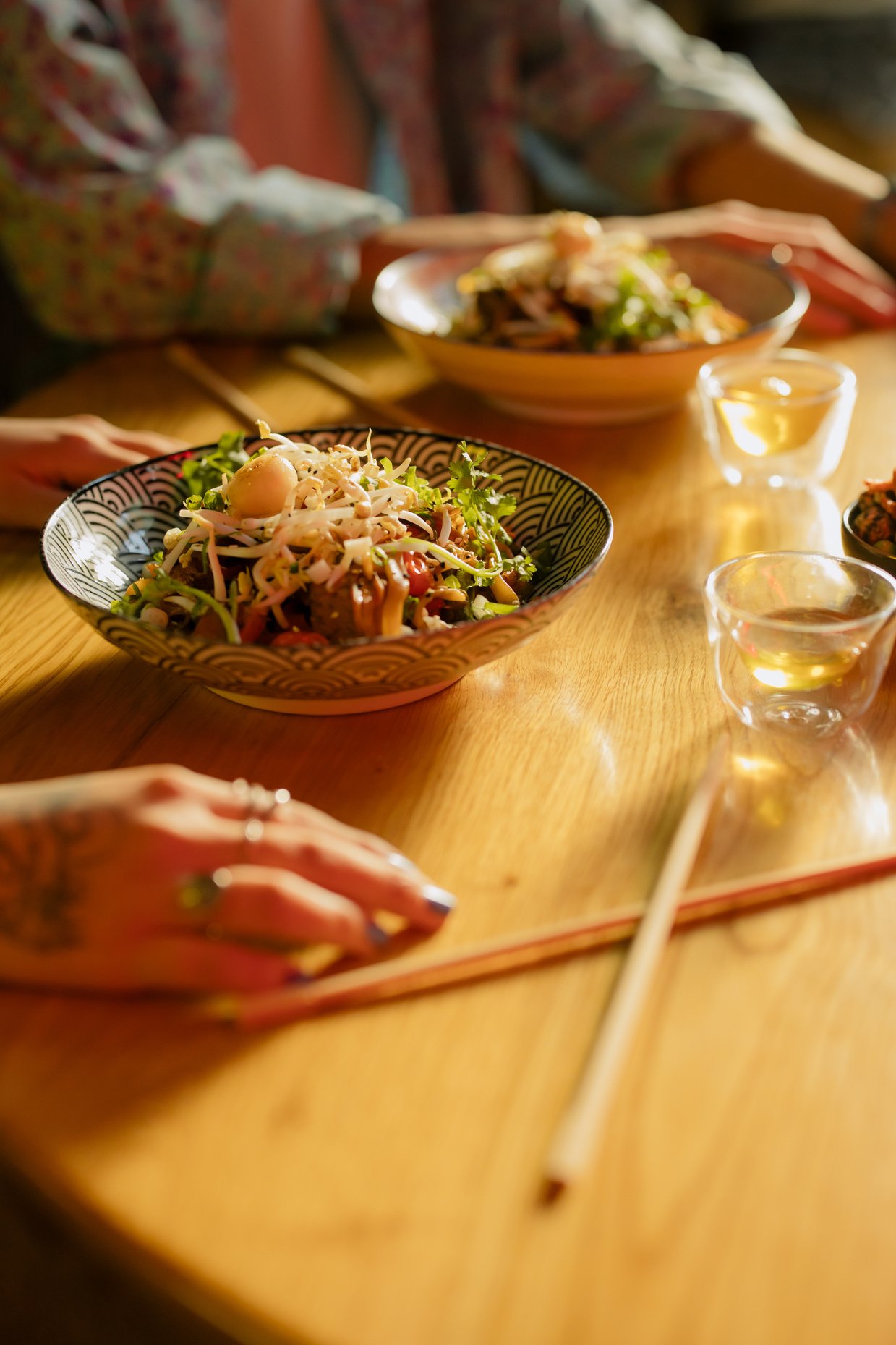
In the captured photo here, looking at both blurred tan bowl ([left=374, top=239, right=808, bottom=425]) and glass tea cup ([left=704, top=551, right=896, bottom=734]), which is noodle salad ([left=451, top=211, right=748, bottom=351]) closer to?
blurred tan bowl ([left=374, top=239, right=808, bottom=425])

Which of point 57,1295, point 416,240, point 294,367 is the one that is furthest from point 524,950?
point 416,240

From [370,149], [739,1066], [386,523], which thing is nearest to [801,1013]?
A: [739,1066]

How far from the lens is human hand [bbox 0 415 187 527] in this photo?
131cm

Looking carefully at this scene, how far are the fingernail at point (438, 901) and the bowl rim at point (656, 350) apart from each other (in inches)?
36.3

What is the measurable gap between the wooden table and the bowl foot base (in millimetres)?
11

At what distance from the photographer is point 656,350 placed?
1.52m

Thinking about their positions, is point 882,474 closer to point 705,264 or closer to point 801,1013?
point 705,264

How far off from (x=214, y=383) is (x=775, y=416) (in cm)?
83

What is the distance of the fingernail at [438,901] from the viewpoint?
73 cm

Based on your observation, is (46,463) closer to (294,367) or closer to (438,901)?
(294,367)

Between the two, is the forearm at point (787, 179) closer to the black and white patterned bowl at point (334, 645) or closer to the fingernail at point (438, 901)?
the black and white patterned bowl at point (334, 645)

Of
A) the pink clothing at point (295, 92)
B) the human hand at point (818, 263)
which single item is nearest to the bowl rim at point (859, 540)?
the human hand at point (818, 263)

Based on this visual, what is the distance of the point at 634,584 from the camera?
1208 millimetres

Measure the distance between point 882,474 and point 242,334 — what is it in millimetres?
1071
